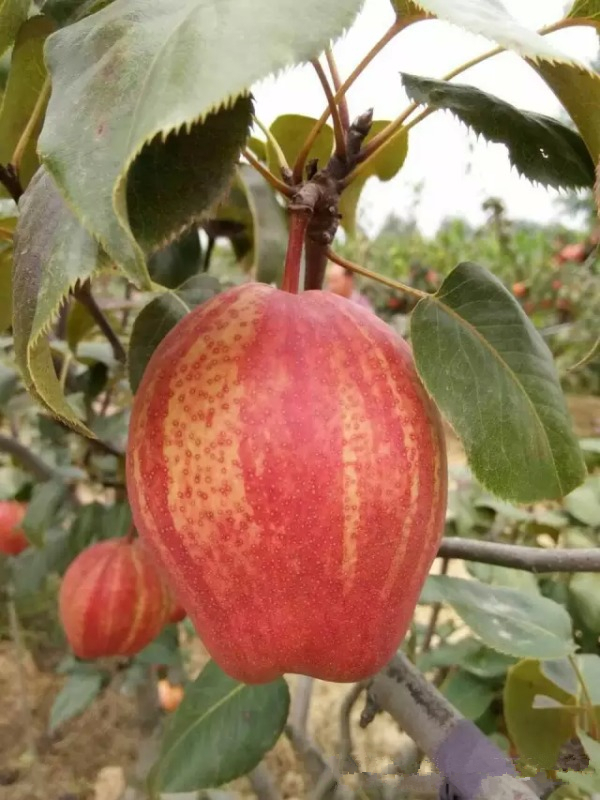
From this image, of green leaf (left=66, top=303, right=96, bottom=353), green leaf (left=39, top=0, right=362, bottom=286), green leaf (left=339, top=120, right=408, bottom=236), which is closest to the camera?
green leaf (left=39, top=0, right=362, bottom=286)

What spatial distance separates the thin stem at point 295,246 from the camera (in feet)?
1.10

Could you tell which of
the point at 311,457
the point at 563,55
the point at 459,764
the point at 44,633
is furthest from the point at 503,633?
the point at 44,633

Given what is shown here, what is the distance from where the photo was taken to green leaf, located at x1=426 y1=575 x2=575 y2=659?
526 mm

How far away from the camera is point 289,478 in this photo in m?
0.29

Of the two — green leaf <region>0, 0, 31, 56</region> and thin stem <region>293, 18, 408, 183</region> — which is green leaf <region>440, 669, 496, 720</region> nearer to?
thin stem <region>293, 18, 408, 183</region>

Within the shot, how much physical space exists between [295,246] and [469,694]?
631mm

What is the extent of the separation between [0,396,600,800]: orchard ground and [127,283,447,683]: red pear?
37.5 inches

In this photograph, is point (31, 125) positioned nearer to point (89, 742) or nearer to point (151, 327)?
point (151, 327)

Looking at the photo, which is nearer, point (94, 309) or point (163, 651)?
point (94, 309)

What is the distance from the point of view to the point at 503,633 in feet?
1.76

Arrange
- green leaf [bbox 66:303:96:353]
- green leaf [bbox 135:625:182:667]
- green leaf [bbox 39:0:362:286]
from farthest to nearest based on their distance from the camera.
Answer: green leaf [bbox 135:625:182:667] → green leaf [bbox 66:303:96:353] → green leaf [bbox 39:0:362:286]

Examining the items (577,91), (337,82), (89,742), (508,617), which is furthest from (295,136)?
(89,742)

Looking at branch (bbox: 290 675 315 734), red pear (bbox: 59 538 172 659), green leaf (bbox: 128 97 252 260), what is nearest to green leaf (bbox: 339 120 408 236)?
green leaf (bbox: 128 97 252 260)

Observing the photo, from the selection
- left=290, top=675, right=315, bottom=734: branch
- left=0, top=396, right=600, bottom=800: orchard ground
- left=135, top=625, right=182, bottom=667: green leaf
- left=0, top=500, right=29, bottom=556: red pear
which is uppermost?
left=0, top=500, right=29, bottom=556: red pear
